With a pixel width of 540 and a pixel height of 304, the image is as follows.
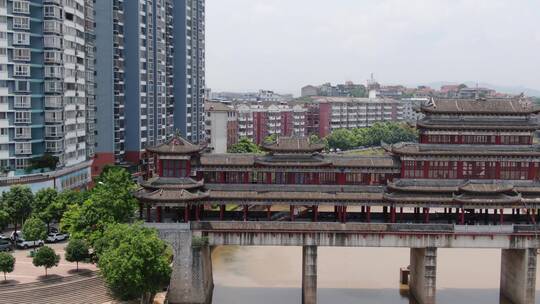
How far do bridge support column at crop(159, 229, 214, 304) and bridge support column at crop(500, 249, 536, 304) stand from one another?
20.6m

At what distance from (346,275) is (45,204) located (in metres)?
23.4

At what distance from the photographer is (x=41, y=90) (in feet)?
184

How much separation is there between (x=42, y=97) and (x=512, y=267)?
39.7 m

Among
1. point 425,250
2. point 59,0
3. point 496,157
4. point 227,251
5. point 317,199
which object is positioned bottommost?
point 227,251

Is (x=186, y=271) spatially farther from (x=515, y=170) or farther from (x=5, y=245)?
(x=515, y=170)

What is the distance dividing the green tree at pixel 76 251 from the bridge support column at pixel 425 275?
2138 cm

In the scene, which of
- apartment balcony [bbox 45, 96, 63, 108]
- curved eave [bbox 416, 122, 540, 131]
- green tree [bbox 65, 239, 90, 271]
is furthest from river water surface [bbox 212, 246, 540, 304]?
apartment balcony [bbox 45, 96, 63, 108]

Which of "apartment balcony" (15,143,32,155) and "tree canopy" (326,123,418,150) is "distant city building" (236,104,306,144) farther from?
"apartment balcony" (15,143,32,155)

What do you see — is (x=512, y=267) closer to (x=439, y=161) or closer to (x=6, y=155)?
(x=439, y=161)

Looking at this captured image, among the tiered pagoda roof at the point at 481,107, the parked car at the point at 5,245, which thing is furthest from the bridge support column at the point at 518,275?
the parked car at the point at 5,245

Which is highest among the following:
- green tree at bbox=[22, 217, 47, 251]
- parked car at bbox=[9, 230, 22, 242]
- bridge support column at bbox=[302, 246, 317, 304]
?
green tree at bbox=[22, 217, 47, 251]

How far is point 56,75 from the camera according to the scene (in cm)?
5691

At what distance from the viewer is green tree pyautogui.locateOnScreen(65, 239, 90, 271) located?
39.6 m

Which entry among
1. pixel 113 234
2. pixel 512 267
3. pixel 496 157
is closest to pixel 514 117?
pixel 496 157
